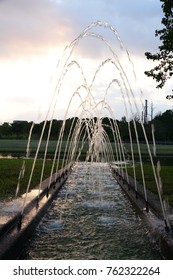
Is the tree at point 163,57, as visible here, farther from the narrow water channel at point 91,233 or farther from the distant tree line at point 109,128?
the distant tree line at point 109,128

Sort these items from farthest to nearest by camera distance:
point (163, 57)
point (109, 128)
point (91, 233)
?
point (109, 128), point (163, 57), point (91, 233)

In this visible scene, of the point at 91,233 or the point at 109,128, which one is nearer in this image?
the point at 91,233

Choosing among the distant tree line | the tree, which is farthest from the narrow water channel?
the distant tree line

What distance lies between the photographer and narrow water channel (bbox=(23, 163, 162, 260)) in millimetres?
6383

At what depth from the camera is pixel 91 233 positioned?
7613mm

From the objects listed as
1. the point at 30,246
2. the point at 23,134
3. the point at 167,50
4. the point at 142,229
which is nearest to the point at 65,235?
the point at 30,246

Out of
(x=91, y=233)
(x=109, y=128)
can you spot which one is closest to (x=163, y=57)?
(x=91, y=233)

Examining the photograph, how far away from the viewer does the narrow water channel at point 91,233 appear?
6383 millimetres

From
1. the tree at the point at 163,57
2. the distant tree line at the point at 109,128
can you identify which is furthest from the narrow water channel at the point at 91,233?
the distant tree line at the point at 109,128

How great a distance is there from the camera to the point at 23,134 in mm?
135500

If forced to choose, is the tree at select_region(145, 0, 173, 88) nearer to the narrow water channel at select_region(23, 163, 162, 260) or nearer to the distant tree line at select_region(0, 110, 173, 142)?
the narrow water channel at select_region(23, 163, 162, 260)

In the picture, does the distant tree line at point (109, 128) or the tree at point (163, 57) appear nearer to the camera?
the tree at point (163, 57)

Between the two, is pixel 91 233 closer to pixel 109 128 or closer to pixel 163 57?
pixel 163 57
